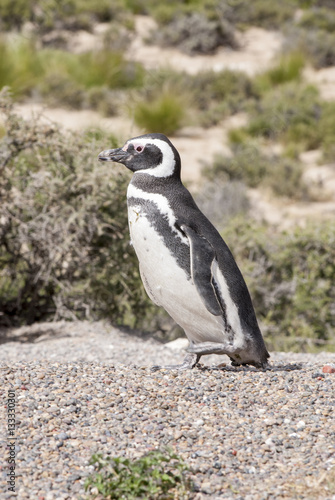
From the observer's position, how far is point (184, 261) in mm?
3461

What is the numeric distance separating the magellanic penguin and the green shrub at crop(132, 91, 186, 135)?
32.4 ft

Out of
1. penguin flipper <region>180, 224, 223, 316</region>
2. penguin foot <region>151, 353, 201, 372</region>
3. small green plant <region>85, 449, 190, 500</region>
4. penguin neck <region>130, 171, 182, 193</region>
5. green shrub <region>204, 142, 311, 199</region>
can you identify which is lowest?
green shrub <region>204, 142, 311, 199</region>

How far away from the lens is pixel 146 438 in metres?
2.69

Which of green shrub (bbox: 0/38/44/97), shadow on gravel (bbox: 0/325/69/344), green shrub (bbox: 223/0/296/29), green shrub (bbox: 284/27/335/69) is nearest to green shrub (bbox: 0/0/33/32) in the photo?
green shrub (bbox: 0/38/44/97)

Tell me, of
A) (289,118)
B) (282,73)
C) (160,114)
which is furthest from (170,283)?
(282,73)

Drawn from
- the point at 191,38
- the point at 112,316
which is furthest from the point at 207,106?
the point at 112,316

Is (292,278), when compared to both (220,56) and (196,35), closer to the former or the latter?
(220,56)

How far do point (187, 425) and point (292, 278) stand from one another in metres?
4.43

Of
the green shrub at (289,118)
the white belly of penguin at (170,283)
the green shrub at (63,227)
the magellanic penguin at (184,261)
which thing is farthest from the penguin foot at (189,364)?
the green shrub at (289,118)

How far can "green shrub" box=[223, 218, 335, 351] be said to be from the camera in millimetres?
6684

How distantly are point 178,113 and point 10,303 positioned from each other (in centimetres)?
825

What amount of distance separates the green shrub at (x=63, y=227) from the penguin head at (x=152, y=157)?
206cm

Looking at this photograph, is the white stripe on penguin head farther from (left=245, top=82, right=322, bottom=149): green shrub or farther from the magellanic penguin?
(left=245, top=82, right=322, bottom=149): green shrub

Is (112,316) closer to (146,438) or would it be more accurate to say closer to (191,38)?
(146,438)
